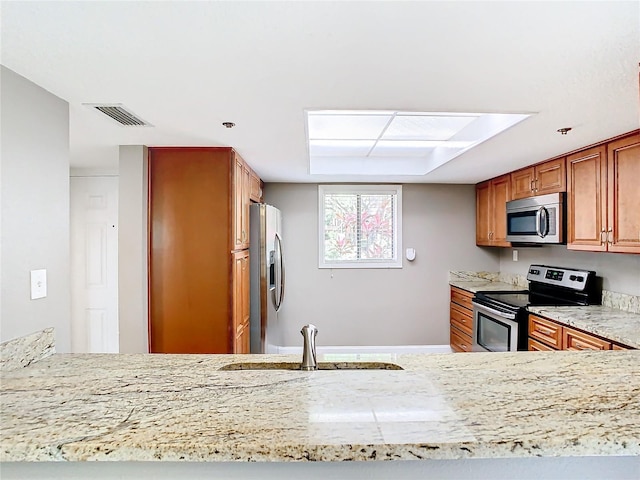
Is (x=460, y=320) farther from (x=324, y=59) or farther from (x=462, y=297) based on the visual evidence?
(x=324, y=59)

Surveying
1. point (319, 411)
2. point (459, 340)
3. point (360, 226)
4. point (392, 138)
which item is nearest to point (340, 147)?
point (392, 138)

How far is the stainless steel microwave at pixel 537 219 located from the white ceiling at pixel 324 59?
948 millimetres

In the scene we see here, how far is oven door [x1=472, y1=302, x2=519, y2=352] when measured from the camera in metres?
3.15

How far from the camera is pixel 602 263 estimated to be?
3.09 m

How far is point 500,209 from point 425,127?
1.63 m

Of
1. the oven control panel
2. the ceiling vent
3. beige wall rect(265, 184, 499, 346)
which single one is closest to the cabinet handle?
the oven control panel

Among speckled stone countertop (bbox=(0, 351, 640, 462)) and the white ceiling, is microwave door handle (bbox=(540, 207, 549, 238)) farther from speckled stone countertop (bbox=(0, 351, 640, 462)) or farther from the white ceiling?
speckled stone countertop (bbox=(0, 351, 640, 462))

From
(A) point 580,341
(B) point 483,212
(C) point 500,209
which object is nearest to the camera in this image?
(A) point 580,341

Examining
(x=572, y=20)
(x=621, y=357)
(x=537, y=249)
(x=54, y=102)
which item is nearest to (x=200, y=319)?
(x=54, y=102)

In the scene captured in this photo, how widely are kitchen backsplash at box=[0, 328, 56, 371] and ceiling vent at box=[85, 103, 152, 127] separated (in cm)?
110

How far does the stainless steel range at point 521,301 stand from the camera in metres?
3.07

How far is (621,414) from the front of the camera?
95 centimetres

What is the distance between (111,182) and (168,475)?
3.51 meters

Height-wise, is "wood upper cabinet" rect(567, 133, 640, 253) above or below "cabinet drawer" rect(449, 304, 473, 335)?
above
